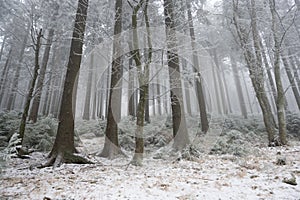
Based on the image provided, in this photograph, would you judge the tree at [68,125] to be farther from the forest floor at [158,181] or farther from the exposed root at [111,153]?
the exposed root at [111,153]

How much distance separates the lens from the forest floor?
2746mm

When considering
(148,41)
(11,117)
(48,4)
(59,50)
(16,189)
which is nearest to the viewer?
(16,189)

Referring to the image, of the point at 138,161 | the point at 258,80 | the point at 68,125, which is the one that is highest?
the point at 258,80

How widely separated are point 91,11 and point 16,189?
6486mm

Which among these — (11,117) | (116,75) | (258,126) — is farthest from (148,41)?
(258,126)

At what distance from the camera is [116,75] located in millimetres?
6281

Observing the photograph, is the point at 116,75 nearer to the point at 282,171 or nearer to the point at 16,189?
the point at 16,189

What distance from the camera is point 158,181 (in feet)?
11.3

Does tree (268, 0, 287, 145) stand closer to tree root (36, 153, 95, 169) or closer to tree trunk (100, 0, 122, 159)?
tree trunk (100, 0, 122, 159)

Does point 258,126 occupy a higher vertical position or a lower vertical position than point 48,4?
lower

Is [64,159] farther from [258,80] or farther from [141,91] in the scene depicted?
[258,80]

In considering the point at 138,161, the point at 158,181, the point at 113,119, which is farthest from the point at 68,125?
the point at 158,181

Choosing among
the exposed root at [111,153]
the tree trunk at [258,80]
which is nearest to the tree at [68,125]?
the exposed root at [111,153]

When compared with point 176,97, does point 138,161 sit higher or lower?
lower
